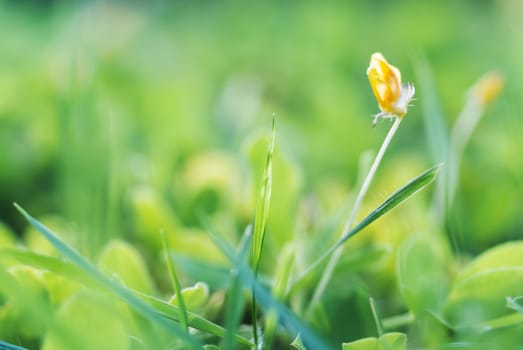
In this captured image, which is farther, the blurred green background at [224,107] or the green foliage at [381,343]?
the blurred green background at [224,107]

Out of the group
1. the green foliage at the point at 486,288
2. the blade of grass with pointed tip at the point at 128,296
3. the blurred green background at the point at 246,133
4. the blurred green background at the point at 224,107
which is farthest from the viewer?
the blurred green background at the point at 224,107

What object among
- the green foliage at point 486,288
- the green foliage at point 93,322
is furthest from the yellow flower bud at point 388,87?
the green foliage at point 93,322

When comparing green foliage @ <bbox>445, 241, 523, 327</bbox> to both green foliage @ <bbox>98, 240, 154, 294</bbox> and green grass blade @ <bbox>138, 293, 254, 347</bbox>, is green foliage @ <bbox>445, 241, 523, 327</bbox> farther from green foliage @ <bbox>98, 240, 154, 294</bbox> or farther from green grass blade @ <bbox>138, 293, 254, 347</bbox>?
green foliage @ <bbox>98, 240, 154, 294</bbox>

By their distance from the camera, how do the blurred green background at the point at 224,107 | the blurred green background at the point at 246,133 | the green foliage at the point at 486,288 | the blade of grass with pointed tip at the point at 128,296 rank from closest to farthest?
the blade of grass with pointed tip at the point at 128,296
the green foliage at the point at 486,288
the blurred green background at the point at 246,133
the blurred green background at the point at 224,107

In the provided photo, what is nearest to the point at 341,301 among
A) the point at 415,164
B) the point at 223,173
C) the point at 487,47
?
the point at 223,173

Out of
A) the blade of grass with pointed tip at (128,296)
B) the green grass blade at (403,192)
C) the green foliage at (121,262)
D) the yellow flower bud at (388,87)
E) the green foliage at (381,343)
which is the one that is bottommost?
the green foliage at (381,343)

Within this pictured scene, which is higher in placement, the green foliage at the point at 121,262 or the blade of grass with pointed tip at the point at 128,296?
the blade of grass with pointed tip at the point at 128,296

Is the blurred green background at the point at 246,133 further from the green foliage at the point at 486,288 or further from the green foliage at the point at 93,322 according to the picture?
the green foliage at the point at 93,322

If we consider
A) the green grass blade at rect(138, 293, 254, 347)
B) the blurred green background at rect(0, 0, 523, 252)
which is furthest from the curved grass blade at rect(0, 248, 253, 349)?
the blurred green background at rect(0, 0, 523, 252)

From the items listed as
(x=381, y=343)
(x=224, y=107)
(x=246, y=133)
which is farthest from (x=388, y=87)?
(x=224, y=107)

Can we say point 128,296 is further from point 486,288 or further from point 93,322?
point 486,288
